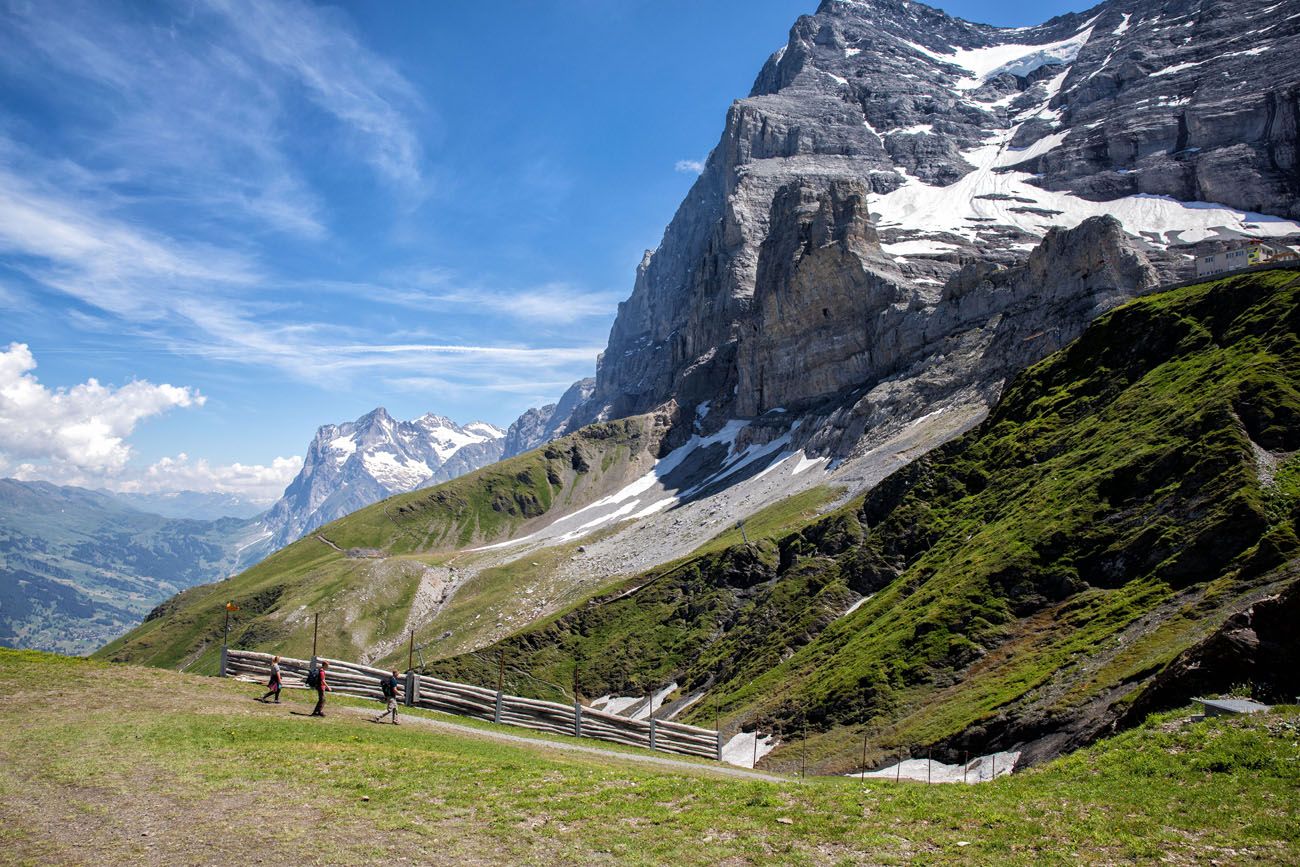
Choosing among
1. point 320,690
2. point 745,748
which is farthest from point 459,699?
point 745,748

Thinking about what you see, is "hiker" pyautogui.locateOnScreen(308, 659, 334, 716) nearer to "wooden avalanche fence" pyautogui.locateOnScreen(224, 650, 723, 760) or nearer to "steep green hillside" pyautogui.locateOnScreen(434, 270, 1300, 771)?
"wooden avalanche fence" pyautogui.locateOnScreen(224, 650, 723, 760)

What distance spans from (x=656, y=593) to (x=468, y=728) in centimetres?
9781

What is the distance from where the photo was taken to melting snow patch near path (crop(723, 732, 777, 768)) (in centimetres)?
5728

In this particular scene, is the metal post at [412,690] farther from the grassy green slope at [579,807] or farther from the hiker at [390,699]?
the grassy green slope at [579,807]

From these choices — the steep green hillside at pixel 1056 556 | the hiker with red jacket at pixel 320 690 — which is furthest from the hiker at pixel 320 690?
the steep green hillside at pixel 1056 556

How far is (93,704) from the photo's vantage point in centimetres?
2491

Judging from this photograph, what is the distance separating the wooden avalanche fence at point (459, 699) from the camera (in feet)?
107

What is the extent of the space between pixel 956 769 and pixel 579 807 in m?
27.7

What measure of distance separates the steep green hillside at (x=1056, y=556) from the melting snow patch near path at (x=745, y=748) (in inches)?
67.3

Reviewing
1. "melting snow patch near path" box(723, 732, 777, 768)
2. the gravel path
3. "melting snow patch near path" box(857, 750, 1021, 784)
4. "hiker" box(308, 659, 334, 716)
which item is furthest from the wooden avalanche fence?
"melting snow patch near path" box(723, 732, 777, 768)

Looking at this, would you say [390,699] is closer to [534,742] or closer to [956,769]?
[534,742]

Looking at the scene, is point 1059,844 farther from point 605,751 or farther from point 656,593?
point 656,593

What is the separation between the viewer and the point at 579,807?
1709 centimetres

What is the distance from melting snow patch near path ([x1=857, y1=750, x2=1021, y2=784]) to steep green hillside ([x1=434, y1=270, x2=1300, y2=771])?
122 cm
